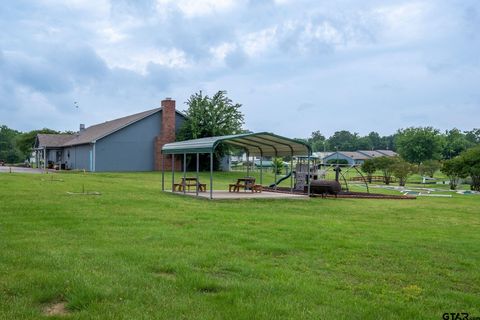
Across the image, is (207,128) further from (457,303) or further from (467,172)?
(457,303)

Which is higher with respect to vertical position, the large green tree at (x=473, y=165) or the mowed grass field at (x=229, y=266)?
the large green tree at (x=473, y=165)

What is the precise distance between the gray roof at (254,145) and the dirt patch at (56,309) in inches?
490

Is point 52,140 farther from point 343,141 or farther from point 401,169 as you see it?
point 343,141

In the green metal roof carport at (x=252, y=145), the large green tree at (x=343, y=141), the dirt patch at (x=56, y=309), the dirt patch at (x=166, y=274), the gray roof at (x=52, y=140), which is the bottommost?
the dirt patch at (x=56, y=309)

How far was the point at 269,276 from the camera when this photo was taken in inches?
242

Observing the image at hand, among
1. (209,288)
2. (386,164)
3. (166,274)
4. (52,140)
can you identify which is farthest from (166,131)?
(209,288)

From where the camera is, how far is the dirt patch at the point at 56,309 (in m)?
4.66

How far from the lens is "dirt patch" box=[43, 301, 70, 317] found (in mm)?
4664

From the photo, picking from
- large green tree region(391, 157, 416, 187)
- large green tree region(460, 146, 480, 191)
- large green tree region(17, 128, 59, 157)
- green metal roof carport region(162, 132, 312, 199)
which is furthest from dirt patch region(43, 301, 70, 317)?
large green tree region(17, 128, 59, 157)

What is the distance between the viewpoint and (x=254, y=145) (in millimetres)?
22516

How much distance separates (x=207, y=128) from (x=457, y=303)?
120ft

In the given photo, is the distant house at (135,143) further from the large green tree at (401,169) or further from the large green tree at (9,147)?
the large green tree at (9,147)

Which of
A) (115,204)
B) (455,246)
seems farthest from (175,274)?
(115,204)

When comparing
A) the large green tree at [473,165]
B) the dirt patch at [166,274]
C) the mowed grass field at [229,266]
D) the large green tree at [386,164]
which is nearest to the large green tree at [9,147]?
the large green tree at [386,164]
